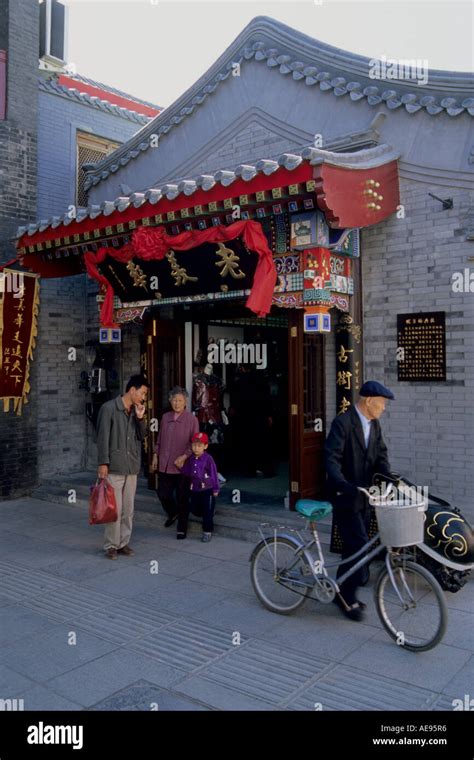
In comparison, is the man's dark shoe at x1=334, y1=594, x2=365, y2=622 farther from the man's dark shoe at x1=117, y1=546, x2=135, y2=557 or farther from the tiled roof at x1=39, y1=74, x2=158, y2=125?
the tiled roof at x1=39, y1=74, x2=158, y2=125

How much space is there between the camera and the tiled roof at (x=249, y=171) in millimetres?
6199

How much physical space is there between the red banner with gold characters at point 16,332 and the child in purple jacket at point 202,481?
3.78 meters

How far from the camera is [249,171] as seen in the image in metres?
6.60

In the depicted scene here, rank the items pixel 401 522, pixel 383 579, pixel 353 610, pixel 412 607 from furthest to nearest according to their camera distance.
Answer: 1. pixel 353 610
2. pixel 383 579
3. pixel 412 607
4. pixel 401 522

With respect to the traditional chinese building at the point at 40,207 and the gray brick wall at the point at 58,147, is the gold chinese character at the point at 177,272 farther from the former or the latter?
the gray brick wall at the point at 58,147

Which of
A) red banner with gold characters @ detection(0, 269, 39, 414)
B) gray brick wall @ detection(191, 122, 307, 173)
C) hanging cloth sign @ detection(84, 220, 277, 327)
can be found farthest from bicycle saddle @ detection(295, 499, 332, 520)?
red banner with gold characters @ detection(0, 269, 39, 414)

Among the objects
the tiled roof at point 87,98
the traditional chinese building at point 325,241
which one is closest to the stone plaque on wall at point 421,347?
the traditional chinese building at point 325,241

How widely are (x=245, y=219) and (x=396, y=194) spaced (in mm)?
1711

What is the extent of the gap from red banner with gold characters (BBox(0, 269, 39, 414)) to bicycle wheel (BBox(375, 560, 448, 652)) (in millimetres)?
6892

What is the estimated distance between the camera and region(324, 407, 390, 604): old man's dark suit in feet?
16.0

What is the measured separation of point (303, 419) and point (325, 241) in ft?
6.76

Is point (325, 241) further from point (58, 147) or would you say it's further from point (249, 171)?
point (58, 147)

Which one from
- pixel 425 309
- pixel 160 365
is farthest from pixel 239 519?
pixel 425 309
